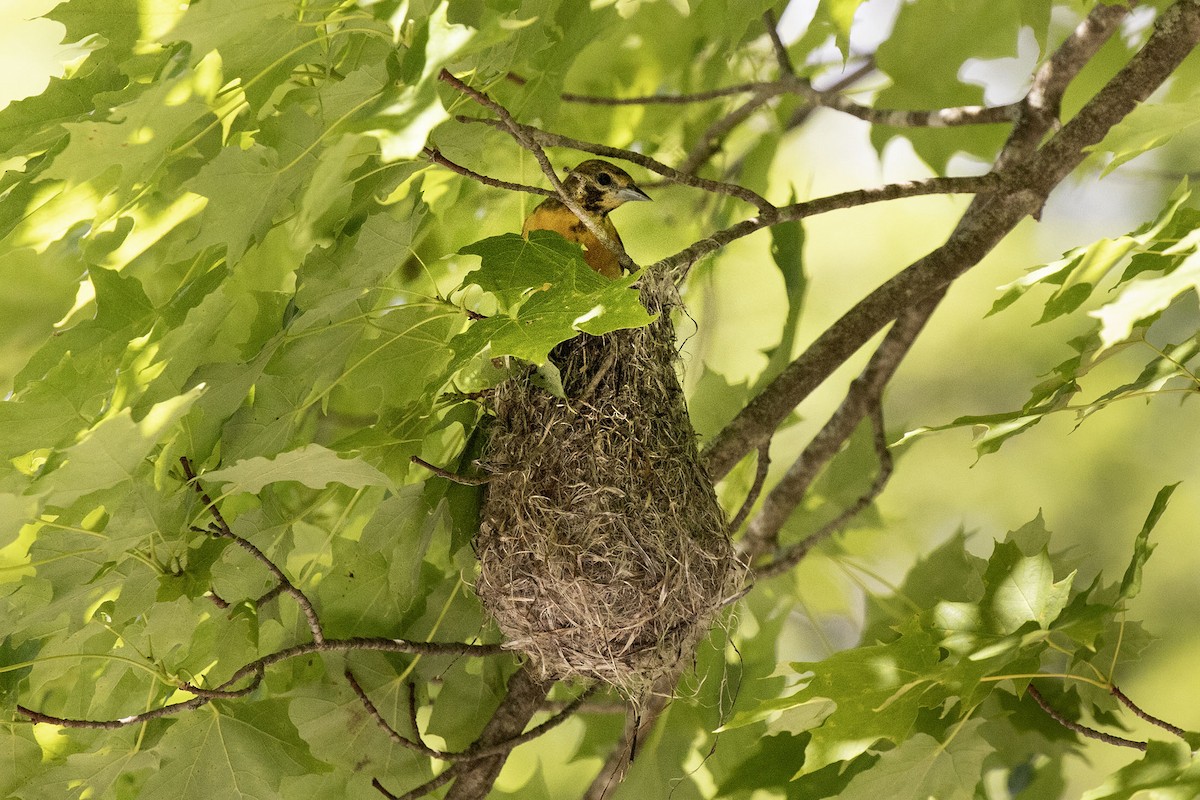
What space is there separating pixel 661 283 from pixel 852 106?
1.05m

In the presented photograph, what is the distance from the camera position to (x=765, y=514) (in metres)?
3.37

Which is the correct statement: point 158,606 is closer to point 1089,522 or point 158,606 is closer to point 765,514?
Result: point 765,514

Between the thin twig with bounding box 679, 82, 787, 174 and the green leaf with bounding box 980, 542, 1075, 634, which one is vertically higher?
the thin twig with bounding box 679, 82, 787, 174

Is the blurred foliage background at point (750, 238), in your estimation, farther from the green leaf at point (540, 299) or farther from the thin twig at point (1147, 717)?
the thin twig at point (1147, 717)

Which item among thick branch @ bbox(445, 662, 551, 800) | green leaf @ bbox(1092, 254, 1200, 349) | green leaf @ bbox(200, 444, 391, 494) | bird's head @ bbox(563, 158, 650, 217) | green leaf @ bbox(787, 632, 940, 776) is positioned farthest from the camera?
bird's head @ bbox(563, 158, 650, 217)

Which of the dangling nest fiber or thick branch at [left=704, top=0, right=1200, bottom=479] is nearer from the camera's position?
the dangling nest fiber

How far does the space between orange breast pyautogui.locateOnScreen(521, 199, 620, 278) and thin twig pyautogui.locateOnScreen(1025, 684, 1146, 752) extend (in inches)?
56.1

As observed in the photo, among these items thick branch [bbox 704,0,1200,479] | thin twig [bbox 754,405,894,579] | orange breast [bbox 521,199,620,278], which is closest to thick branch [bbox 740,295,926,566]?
thin twig [bbox 754,405,894,579]

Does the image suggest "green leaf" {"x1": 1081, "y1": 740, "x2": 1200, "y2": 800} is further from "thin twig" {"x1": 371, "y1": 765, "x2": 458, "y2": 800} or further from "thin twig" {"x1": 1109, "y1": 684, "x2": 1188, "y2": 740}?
"thin twig" {"x1": 371, "y1": 765, "x2": 458, "y2": 800}

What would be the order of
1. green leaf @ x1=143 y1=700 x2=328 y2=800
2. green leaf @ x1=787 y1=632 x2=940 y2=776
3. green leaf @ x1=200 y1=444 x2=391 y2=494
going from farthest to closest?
1. green leaf @ x1=143 y1=700 x2=328 y2=800
2. green leaf @ x1=787 y1=632 x2=940 y2=776
3. green leaf @ x1=200 y1=444 x2=391 y2=494

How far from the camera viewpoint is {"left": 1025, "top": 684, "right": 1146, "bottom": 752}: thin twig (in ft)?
6.83

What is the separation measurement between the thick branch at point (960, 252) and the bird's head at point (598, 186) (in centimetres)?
64

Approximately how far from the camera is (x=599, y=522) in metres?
2.14

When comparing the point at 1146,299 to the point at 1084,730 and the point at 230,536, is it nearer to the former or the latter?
the point at 1084,730
